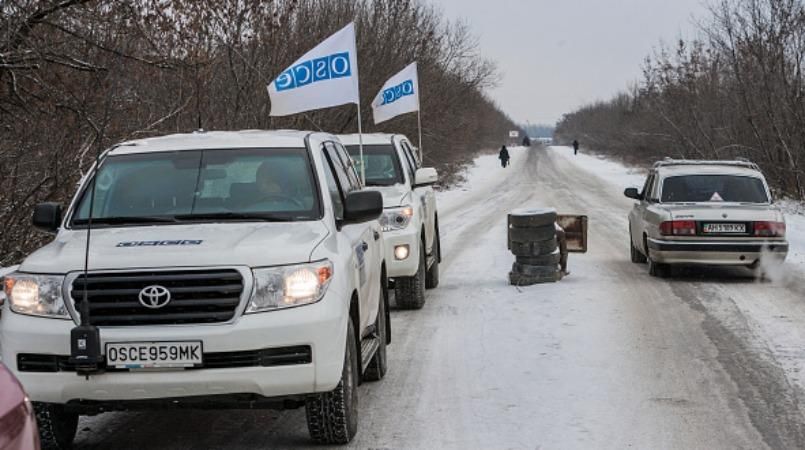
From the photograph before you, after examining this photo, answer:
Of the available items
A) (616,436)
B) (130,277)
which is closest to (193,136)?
(130,277)

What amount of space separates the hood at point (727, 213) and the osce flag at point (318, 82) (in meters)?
4.53

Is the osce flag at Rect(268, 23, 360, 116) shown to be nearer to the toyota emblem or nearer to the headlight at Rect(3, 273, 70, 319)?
the headlight at Rect(3, 273, 70, 319)

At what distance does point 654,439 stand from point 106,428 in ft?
10.8

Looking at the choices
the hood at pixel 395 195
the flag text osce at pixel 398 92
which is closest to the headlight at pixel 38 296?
the hood at pixel 395 195

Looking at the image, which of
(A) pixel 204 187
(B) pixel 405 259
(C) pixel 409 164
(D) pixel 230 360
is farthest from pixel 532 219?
(D) pixel 230 360

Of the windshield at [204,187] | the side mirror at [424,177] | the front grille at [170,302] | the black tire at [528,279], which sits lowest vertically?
the black tire at [528,279]

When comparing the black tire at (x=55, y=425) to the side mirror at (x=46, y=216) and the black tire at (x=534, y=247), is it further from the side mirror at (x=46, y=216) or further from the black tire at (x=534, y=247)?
the black tire at (x=534, y=247)

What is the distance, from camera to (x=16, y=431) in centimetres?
270

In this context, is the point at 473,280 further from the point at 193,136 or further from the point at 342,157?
the point at 193,136

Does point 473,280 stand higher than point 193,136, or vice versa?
point 193,136

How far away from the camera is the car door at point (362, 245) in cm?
653

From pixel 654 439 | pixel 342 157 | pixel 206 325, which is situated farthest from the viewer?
pixel 342 157

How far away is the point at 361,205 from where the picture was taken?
21.0 ft

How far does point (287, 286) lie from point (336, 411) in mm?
818
